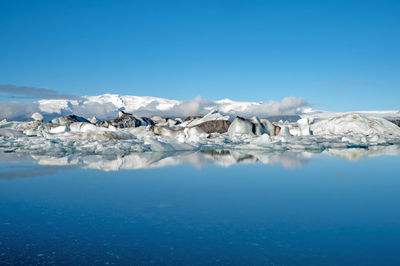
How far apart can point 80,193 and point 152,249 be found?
7.22 feet

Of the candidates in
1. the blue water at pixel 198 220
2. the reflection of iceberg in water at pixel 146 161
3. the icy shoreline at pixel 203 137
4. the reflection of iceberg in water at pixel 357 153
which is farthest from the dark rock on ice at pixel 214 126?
the blue water at pixel 198 220

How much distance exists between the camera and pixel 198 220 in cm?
316

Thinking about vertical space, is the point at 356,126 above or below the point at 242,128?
above

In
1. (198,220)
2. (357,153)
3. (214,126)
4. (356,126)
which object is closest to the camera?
(198,220)

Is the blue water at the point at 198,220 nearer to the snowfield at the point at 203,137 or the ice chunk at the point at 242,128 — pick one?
the snowfield at the point at 203,137

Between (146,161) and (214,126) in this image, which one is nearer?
(146,161)

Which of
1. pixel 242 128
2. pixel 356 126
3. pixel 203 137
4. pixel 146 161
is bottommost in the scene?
pixel 146 161

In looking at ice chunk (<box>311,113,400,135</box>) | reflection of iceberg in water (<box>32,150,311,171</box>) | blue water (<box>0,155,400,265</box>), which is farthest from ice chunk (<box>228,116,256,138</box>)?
blue water (<box>0,155,400,265</box>)

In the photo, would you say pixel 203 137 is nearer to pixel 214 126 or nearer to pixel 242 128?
pixel 242 128

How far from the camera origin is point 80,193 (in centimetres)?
430

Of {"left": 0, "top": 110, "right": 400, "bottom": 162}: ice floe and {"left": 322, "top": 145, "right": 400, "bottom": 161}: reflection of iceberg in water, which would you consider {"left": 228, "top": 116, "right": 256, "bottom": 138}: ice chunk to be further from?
{"left": 322, "top": 145, "right": 400, "bottom": 161}: reflection of iceberg in water

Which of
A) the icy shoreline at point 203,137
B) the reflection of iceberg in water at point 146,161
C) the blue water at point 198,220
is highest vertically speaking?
the icy shoreline at point 203,137

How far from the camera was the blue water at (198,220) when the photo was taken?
2346mm

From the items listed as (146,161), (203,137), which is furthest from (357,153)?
(203,137)
